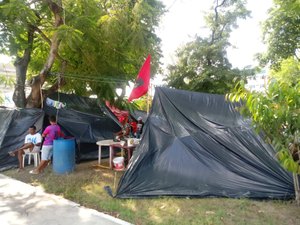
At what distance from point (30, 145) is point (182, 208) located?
4.59m

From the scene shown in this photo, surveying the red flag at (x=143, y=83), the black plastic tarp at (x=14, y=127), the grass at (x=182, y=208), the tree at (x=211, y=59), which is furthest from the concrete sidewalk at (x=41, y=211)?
the tree at (x=211, y=59)

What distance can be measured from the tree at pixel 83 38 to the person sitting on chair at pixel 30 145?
154cm

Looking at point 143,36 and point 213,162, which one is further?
point 143,36

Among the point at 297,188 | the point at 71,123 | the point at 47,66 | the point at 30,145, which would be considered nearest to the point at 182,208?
the point at 297,188

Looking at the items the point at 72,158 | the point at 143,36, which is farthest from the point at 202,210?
the point at 143,36

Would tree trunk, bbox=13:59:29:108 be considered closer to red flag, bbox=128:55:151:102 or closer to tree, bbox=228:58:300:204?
red flag, bbox=128:55:151:102

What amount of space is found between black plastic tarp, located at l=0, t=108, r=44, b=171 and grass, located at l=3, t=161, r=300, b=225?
227 cm

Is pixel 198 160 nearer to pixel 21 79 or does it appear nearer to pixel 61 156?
pixel 61 156

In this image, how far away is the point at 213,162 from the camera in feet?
18.8

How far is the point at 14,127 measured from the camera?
8.09 m

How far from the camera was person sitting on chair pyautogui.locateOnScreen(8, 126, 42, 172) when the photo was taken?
757cm

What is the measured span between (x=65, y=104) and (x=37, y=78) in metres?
1.11

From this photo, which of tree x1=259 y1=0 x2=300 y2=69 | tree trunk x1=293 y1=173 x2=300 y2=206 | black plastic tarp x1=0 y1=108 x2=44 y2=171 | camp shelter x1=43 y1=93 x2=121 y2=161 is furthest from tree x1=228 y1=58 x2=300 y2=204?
tree x1=259 y1=0 x2=300 y2=69

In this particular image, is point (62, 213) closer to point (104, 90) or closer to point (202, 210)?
point (202, 210)
